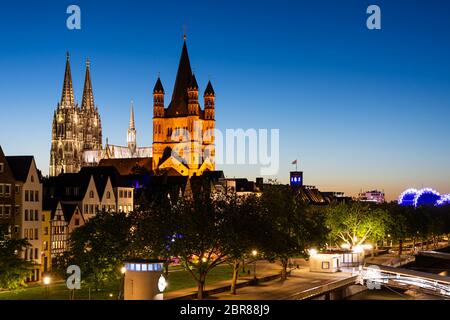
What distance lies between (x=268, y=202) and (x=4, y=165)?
31.4 metres

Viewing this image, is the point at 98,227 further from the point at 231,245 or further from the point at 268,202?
the point at 268,202

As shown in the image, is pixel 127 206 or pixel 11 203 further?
pixel 127 206

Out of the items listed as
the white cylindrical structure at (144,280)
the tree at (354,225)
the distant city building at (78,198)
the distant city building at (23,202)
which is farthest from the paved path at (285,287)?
the tree at (354,225)

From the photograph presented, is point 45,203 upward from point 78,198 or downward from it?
downward

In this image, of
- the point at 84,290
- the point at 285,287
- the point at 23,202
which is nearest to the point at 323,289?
the point at 285,287

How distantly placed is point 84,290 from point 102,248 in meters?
6.40

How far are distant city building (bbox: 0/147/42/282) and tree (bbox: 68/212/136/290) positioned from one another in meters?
13.3

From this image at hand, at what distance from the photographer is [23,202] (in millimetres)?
86375

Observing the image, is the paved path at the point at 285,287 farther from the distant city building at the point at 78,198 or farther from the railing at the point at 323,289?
the distant city building at the point at 78,198

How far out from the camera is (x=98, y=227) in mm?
71812

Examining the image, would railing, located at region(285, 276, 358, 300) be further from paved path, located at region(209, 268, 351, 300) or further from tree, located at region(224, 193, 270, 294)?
tree, located at region(224, 193, 270, 294)

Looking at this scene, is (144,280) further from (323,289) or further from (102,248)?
(323,289)

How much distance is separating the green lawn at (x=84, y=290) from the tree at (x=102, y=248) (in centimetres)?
120
